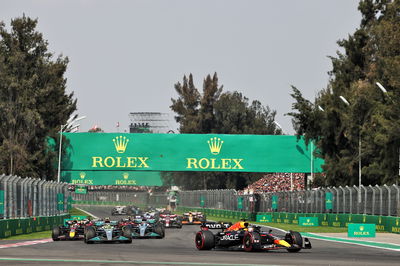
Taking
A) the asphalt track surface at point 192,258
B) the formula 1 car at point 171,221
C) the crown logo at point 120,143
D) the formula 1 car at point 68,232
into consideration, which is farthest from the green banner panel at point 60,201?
the asphalt track surface at point 192,258

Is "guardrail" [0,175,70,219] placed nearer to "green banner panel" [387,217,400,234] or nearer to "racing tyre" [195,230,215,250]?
"racing tyre" [195,230,215,250]

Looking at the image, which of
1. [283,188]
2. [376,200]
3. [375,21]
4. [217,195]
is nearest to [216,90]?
[283,188]

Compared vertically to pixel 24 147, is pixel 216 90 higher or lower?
higher

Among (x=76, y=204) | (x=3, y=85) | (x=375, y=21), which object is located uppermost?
(x=375, y=21)

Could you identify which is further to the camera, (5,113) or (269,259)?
(5,113)

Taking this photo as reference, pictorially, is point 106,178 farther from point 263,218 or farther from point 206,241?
point 206,241

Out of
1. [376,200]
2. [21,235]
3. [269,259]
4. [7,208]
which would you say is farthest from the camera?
[376,200]

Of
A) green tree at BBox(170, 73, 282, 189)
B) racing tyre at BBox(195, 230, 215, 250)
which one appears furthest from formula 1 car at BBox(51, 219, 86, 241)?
green tree at BBox(170, 73, 282, 189)

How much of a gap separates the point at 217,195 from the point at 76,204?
76649mm

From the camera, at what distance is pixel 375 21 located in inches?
2889

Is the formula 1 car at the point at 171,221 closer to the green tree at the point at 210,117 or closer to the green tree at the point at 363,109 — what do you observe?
the green tree at the point at 363,109

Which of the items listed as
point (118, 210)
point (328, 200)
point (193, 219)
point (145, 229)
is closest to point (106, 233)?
point (145, 229)

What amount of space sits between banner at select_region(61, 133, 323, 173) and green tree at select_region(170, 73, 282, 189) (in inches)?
1853

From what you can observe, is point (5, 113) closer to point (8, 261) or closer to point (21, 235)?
point (21, 235)
